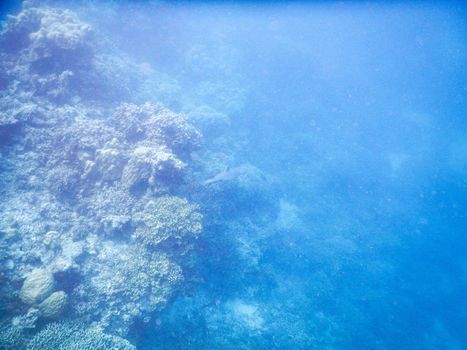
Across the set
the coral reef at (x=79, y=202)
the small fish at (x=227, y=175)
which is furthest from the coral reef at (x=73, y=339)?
the small fish at (x=227, y=175)

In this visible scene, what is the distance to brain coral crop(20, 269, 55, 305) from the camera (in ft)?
17.6

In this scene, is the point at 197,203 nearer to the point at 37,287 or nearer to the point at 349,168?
the point at 37,287

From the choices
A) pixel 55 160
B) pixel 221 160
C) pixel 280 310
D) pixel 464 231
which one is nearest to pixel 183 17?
pixel 221 160

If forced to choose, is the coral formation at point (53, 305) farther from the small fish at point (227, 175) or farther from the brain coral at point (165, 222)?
the small fish at point (227, 175)

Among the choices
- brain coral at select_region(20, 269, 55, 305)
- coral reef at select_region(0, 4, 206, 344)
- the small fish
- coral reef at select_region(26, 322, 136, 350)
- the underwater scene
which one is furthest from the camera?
the small fish

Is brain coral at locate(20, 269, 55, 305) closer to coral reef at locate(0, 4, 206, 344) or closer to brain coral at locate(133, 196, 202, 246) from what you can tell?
coral reef at locate(0, 4, 206, 344)

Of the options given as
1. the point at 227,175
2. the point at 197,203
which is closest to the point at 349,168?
the point at 227,175

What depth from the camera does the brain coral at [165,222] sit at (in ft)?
23.9

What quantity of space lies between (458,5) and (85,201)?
51.1 meters

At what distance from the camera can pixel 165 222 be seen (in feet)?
24.3

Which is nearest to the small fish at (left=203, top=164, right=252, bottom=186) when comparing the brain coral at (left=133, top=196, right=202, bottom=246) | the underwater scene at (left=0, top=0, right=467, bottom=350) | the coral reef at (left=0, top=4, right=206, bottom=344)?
the underwater scene at (left=0, top=0, right=467, bottom=350)

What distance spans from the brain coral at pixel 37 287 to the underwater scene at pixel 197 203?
29 mm

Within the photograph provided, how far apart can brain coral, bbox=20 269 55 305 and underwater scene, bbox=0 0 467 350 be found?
3 centimetres

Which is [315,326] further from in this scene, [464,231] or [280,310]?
[464,231]
